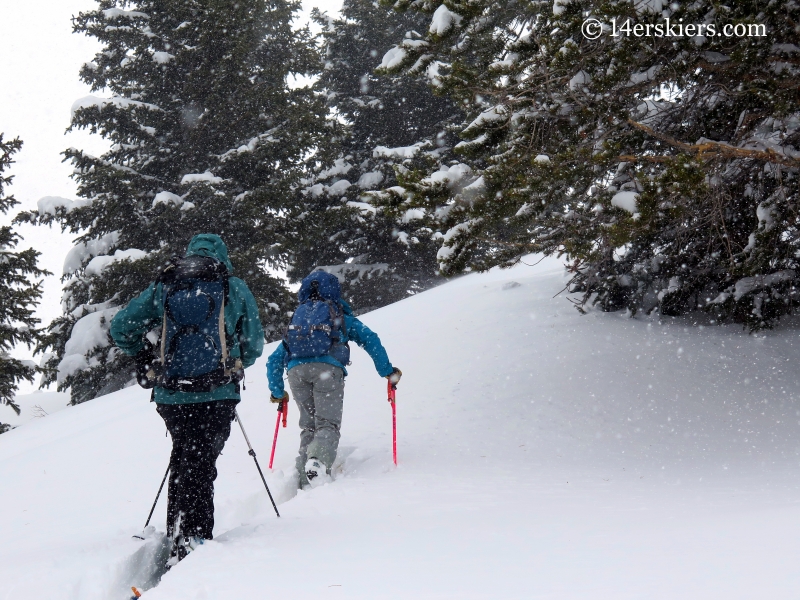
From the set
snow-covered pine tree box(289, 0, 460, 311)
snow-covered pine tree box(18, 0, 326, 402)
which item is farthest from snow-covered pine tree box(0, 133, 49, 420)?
snow-covered pine tree box(289, 0, 460, 311)

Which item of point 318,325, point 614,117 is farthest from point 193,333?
point 614,117

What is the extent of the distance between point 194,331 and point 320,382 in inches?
69.1

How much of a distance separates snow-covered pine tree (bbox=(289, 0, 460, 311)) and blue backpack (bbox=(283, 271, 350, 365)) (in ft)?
42.0

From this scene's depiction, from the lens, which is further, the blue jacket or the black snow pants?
the blue jacket

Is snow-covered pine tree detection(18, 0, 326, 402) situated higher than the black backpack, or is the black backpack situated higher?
snow-covered pine tree detection(18, 0, 326, 402)

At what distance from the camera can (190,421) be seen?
399 cm

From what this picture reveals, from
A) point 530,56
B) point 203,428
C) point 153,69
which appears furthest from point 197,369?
point 153,69

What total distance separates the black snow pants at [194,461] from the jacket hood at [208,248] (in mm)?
996

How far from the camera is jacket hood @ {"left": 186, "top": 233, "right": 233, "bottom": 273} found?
4.28 meters

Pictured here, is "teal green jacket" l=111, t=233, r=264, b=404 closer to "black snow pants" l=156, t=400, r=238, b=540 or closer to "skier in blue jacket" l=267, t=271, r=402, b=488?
"black snow pants" l=156, t=400, r=238, b=540

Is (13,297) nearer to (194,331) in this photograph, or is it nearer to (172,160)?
(172,160)

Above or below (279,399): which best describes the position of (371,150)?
above

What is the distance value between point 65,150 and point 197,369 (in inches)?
542

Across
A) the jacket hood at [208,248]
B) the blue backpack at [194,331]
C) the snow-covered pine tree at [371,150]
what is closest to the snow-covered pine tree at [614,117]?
the jacket hood at [208,248]
